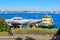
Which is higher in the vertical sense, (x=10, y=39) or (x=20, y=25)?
(x=10, y=39)

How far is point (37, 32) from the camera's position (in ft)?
81.2

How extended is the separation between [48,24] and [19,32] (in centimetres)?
2219

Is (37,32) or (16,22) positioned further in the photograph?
(16,22)

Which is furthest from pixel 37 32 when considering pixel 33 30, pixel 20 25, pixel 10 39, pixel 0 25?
pixel 20 25

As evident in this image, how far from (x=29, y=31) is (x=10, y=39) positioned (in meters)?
9.22

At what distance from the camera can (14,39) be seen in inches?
604

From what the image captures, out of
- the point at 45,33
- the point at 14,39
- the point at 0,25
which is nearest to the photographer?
the point at 14,39

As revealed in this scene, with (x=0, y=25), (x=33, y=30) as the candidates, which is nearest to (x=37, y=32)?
(x=33, y=30)

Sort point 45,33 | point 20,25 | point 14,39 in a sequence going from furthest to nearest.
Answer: point 20,25 → point 45,33 → point 14,39

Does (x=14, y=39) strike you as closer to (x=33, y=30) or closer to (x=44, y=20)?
(x=33, y=30)

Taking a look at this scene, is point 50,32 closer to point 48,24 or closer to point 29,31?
point 29,31

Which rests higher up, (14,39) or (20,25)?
(14,39)

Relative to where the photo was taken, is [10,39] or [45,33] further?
[45,33]

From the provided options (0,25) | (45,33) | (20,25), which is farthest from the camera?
(20,25)
